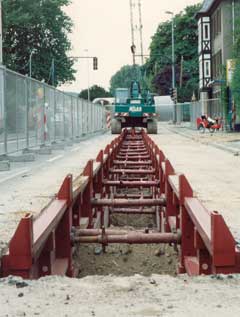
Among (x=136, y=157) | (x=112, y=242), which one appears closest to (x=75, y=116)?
(x=136, y=157)

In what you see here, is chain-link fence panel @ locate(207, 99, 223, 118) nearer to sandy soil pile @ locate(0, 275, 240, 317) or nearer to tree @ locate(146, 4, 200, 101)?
tree @ locate(146, 4, 200, 101)

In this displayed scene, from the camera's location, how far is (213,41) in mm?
63281

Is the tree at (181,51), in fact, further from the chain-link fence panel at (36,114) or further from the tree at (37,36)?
the chain-link fence panel at (36,114)

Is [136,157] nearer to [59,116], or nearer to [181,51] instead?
[59,116]

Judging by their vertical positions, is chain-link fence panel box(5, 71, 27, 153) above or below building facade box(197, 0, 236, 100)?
below

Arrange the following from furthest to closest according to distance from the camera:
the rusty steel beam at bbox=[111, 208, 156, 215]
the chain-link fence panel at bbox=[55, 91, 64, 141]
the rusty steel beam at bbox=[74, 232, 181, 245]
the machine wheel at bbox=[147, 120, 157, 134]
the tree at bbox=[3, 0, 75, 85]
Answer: the tree at bbox=[3, 0, 75, 85] → the machine wheel at bbox=[147, 120, 157, 134] → the chain-link fence panel at bbox=[55, 91, 64, 141] → the rusty steel beam at bbox=[111, 208, 156, 215] → the rusty steel beam at bbox=[74, 232, 181, 245]

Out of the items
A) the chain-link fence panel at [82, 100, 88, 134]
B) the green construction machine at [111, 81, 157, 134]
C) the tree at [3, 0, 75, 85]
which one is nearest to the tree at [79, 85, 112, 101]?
the tree at [3, 0, 75, 85]

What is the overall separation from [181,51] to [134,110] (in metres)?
58.4

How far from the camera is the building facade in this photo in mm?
56578

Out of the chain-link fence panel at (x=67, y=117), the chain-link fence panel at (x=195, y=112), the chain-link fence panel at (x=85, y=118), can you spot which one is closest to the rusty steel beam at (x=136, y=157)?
the chain-link fence panel at (x=67, y=117)

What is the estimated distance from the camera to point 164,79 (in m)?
110

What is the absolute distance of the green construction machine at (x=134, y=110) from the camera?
44.0 meters

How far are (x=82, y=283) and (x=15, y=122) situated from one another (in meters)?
14.3

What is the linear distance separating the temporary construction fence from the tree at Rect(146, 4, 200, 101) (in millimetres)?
67846
